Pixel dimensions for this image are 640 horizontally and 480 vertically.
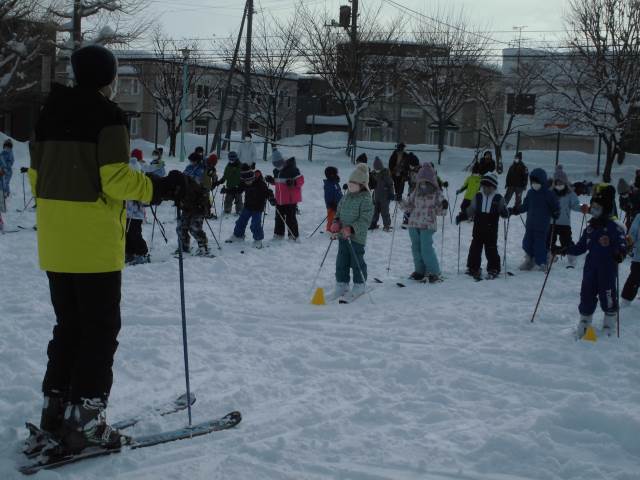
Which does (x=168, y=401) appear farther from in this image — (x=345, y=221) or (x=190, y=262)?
(x=190, y=262)

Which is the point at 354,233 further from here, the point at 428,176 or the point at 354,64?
the point at 354,64

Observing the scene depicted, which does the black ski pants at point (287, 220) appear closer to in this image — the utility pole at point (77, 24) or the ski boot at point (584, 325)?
the ski boot at point (584, 325)

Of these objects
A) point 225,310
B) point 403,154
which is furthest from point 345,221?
point 403,154

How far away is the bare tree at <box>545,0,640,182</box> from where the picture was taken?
27734mm

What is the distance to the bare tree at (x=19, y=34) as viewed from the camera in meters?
28.2

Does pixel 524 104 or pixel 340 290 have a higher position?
pixel 524 104

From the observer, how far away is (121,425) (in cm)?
404

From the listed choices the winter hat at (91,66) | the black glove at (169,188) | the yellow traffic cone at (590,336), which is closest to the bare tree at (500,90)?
the yellow traffic cone at (590,336)

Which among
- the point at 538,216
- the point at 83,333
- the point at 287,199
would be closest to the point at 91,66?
the point at 83,333

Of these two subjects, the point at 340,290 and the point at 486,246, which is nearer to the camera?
the point at 340,290

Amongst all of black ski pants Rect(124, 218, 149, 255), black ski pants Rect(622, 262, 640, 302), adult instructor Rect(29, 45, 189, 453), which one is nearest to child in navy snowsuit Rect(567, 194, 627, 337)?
black ski pants Rect(622, 262, 640, 302)

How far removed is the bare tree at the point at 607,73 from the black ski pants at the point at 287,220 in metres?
17.6

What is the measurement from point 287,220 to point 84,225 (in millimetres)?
9790

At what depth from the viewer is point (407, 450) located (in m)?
3.97
